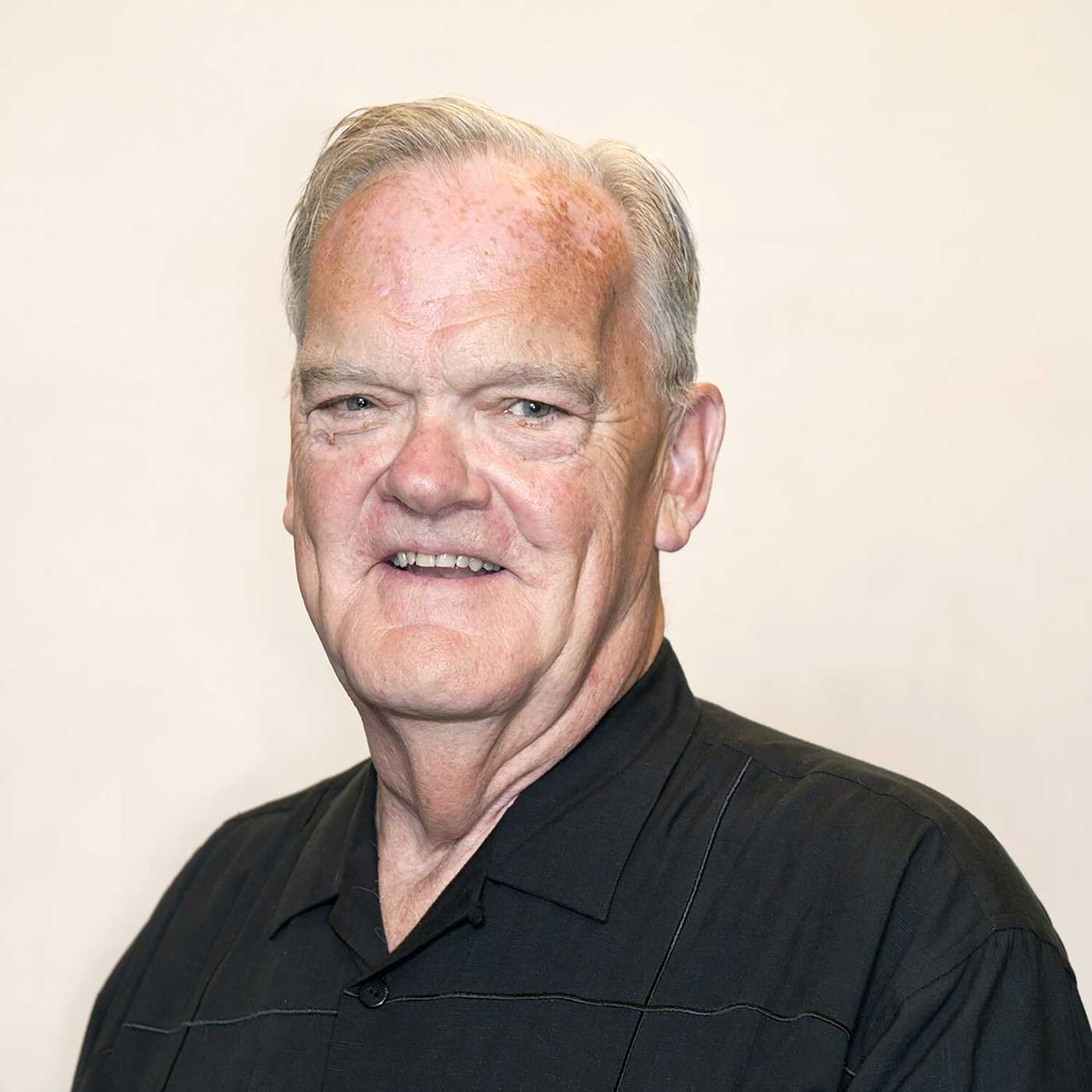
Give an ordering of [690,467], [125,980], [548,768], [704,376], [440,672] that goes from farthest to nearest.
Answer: [704,376] → [125,980] → [690,467] → [548,768] → [440,672]

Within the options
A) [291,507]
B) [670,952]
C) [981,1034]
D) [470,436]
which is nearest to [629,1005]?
[670,952]

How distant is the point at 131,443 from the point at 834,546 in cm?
127

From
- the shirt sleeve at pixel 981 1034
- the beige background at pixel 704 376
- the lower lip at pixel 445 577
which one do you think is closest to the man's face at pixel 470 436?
the lower lip at pixel 445 577

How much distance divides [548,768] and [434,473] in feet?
1.27

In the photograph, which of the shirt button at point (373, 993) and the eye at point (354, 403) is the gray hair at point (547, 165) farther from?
the shirt button at point (373, 993)

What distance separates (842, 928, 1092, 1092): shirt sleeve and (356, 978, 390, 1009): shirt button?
506mm

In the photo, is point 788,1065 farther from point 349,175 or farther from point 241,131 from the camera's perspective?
point 241,131

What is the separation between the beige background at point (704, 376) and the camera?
3055mm

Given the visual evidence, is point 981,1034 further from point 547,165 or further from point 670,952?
point 547,165

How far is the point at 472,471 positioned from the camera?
1.95 metres

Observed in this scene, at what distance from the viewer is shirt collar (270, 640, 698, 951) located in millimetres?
1963

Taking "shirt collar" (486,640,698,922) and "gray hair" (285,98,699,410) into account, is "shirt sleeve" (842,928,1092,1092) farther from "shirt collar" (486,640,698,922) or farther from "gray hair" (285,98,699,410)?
"gray hair" (285,98,699,410)

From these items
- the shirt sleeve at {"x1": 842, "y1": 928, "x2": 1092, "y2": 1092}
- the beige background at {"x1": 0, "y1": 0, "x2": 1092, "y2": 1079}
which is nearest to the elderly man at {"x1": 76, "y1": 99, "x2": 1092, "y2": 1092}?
the shirt sleeve at {"x1": 842, "y1": 928, "x2": 1092, "y2": 1092}

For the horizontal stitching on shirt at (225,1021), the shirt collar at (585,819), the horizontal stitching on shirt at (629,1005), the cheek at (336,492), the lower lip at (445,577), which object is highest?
the cheek at (336,492)
